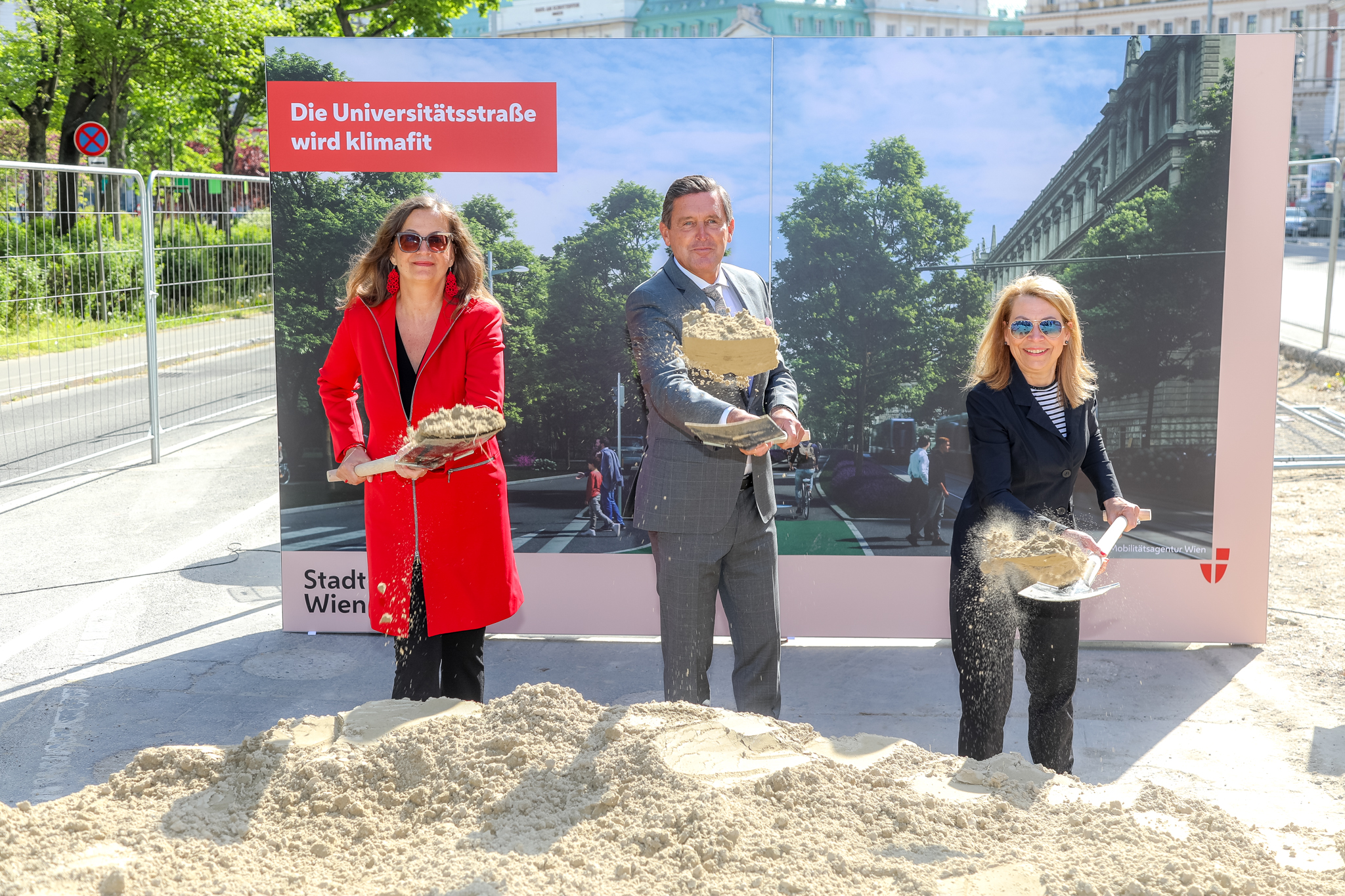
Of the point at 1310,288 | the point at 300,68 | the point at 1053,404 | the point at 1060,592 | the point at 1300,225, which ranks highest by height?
the point at 1300,225

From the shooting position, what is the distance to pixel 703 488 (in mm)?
3172

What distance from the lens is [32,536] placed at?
6.55 m

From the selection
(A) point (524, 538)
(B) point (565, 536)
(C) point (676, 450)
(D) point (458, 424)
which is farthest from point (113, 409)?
(C) point (676, 450)

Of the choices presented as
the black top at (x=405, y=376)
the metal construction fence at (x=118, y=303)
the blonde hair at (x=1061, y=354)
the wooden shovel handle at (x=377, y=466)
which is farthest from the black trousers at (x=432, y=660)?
the metal construction fence at (x=118, y=303)

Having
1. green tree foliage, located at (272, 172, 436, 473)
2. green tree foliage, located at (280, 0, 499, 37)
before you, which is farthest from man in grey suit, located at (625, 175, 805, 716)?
green tree foliage, located at (280, 0, 499, 37)

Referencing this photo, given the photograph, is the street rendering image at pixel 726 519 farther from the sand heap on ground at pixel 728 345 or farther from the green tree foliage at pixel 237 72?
the green tree foliage at pixel 237 72

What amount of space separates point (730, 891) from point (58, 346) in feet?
25.9

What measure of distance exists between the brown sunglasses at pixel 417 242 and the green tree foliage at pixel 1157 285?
249 centimetres

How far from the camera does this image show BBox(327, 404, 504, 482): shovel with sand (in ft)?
9.66

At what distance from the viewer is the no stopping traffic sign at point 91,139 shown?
13953 millimetres

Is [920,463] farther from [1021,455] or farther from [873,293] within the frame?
[1021,455]

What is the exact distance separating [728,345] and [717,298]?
229mm

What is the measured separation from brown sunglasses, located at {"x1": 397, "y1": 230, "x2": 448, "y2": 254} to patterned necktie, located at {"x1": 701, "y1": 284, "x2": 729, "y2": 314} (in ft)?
2.44

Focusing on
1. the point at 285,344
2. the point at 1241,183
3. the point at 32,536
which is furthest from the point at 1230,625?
the point at 32,536
